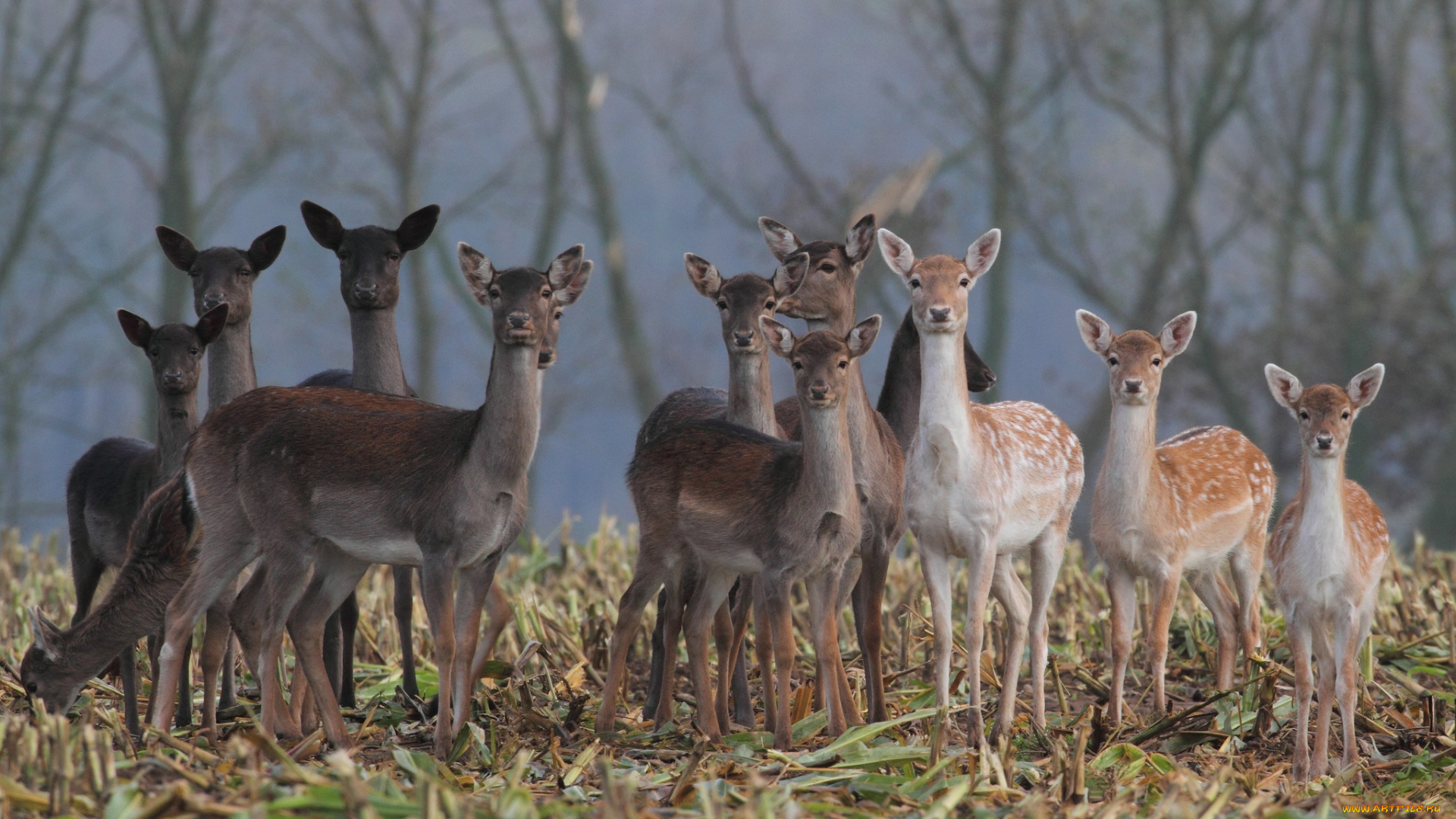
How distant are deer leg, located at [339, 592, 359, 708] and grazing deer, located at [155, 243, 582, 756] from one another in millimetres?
725

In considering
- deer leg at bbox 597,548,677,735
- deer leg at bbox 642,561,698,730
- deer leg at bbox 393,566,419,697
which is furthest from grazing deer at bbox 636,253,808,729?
deer leg at bbox 393,566,419,697

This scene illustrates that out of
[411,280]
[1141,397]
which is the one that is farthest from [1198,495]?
[411,280]

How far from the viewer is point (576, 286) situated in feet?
22.9

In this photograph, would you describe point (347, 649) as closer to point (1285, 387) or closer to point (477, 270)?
point (477, 270)

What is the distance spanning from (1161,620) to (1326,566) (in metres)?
1.01

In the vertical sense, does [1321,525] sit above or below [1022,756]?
above

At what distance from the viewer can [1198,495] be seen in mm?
7254

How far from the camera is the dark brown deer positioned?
277 inches

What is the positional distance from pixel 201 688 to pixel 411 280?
1398cm

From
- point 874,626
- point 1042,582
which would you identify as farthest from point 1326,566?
point 874,626

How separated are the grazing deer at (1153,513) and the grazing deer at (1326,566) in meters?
0.70

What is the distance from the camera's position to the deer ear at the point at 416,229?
7.30 m

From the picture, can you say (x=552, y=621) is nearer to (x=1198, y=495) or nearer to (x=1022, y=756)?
(x=1022, y=756)

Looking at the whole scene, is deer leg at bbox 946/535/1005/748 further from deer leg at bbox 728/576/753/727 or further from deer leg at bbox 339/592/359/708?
deer leg at bbox 339/592/359/708
